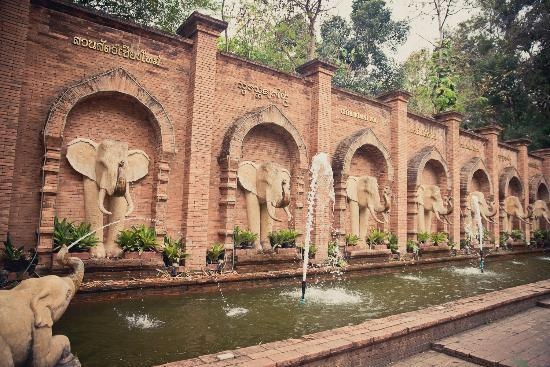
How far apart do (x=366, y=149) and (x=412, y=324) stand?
34.3 feet

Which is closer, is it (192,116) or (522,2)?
(192,116)

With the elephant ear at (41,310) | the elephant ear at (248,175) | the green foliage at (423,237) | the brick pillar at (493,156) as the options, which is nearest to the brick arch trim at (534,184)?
the brick pillar at (493,156)

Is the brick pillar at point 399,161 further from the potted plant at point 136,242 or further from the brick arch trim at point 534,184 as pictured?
the brick arch trim at point 534,184

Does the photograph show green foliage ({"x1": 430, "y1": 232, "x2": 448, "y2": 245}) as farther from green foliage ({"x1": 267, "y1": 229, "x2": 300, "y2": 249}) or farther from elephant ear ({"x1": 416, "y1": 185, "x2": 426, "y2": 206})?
green foliage ({"x1": 267, "y1": 229, "x2": 300, "y2": 249})

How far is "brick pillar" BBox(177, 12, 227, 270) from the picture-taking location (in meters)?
9.88

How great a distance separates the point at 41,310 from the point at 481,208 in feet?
68.0

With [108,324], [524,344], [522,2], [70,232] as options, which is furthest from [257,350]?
[522,2]

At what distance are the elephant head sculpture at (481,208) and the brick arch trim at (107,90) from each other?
50.1 ft

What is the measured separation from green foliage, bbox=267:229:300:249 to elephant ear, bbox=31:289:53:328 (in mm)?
8303

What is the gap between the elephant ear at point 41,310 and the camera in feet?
10.3

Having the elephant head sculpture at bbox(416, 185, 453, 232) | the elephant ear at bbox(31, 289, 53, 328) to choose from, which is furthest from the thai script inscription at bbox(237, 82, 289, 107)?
the elephant ear at bbox(31, 289, 53, 328)

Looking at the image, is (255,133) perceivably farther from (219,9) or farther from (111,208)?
(219,9)

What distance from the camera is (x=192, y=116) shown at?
33.1 feet

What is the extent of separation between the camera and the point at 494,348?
5.23 meters
